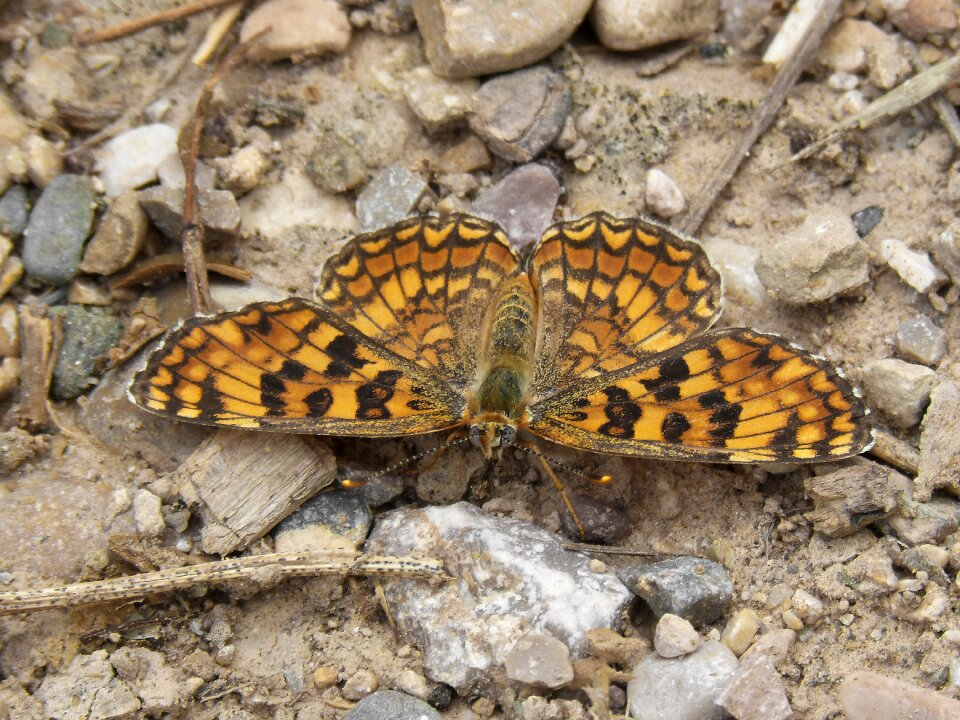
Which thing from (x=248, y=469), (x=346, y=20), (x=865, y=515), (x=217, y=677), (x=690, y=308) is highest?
(x=346, y=20)

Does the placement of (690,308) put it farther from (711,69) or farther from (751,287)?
(711,69)

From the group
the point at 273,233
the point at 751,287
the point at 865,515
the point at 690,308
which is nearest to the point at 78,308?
the point at 273,233

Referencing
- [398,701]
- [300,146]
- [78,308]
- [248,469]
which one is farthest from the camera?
[300,146]

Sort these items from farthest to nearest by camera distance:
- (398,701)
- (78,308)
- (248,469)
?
(78,308)
(248,469)
(398,701)

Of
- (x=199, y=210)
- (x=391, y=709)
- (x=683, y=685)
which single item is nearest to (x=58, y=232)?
(x=199, y=210)

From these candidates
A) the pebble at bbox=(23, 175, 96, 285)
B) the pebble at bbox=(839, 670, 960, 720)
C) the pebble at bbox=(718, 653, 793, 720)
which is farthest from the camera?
the pebble at bbox=(23, 175, 96, 285)

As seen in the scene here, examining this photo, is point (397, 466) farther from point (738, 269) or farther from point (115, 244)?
point (738, 269)

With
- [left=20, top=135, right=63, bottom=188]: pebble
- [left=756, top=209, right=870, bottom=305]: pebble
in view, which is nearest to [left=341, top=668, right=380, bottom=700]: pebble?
[left=756, top=209, right=870, bottom=305]: pebble

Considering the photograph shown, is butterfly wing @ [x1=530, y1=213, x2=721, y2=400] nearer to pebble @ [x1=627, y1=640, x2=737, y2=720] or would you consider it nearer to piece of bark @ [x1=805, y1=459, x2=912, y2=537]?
piece of bark @ [x1=805, y1=459, x2=912, y2=537]
